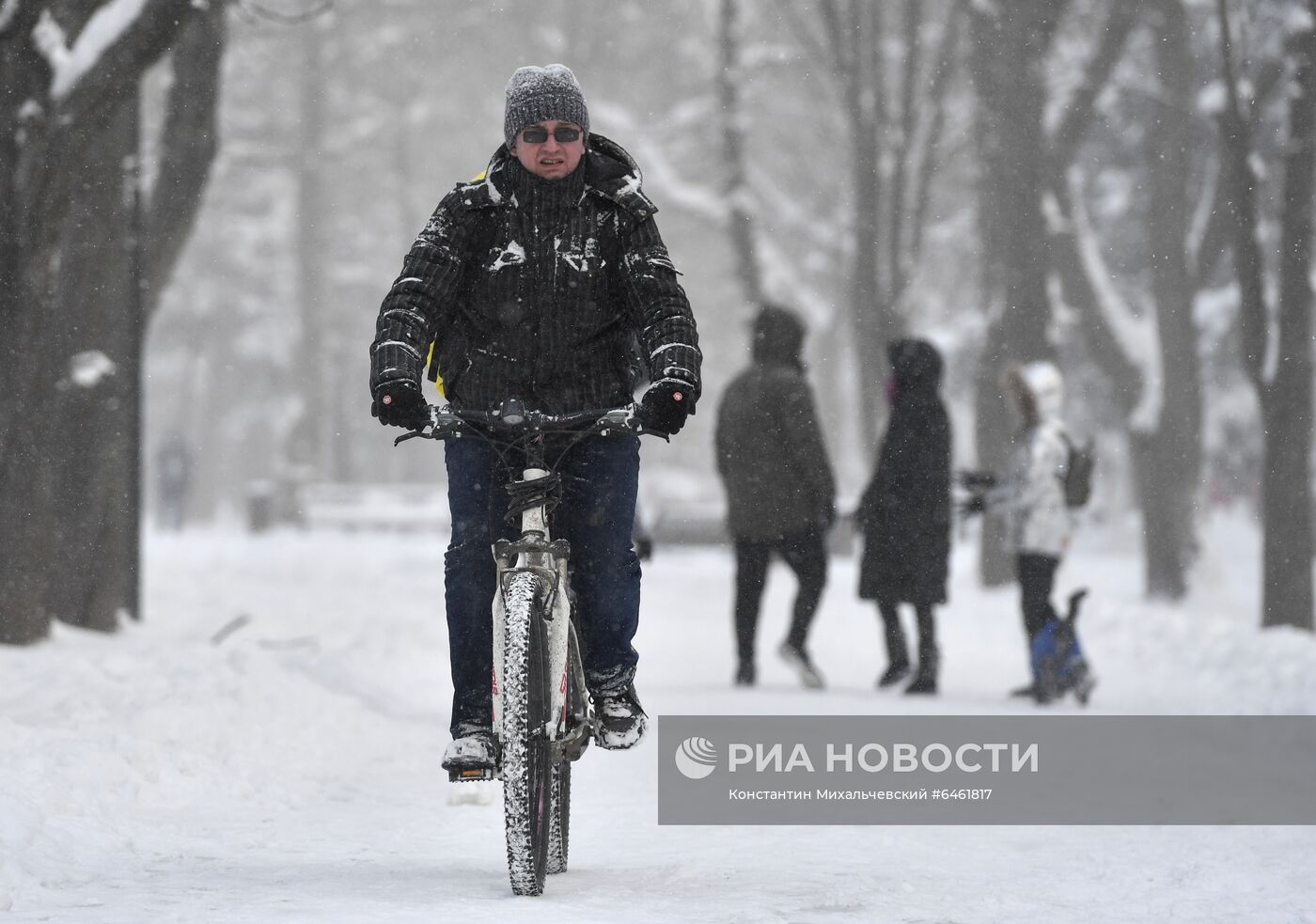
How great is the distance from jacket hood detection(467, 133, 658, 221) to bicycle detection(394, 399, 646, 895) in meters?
0.64

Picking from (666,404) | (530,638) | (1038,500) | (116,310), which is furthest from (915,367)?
(530,638)

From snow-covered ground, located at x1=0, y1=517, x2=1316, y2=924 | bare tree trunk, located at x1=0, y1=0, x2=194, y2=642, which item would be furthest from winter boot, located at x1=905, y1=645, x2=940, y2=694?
bare tree trunk, located at x1=0, y1=0, x2=194, y2=642

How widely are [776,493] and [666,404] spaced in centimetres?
600

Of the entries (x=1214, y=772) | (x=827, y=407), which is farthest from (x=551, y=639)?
(x=827, y=407)

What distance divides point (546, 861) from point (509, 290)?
5.18 feet

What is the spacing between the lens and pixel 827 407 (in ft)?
129

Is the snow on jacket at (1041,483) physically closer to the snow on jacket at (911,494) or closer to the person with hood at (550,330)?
the snow on jacket at (911,494)

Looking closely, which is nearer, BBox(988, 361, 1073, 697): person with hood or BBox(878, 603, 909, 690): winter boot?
BBox(988, 361, 1073, 697): person with hood

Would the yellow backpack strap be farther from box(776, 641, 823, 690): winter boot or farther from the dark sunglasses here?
box(776, 641, 823, 690): winter boot

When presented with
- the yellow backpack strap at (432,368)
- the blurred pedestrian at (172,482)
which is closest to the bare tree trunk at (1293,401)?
the yellow backpack strap at (432,368)

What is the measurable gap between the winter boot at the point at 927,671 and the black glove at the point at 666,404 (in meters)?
6.08

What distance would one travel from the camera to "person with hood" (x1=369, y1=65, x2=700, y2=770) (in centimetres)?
505

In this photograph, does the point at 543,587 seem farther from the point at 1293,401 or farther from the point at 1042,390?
the point at 1293,401

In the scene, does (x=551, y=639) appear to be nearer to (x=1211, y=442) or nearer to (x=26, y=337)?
(x=26, y=337)
